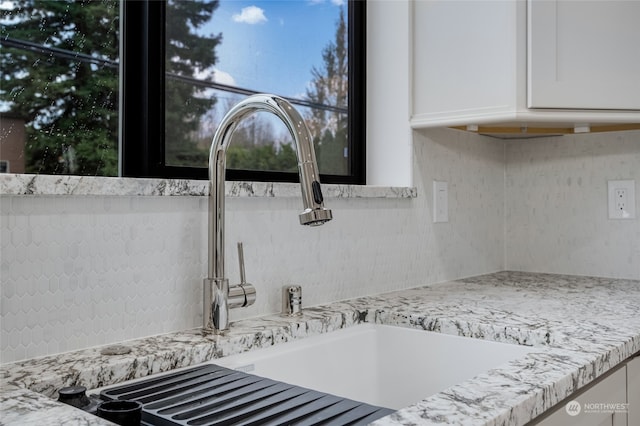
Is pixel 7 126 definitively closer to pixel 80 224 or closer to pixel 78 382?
pixel 80 224

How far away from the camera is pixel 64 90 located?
5.24ft

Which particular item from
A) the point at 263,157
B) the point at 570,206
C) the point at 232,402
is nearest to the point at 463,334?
the point at 232,402

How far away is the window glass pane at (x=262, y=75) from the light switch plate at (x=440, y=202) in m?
0.28

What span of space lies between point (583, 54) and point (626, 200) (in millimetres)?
560

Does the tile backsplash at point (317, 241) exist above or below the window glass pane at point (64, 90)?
below

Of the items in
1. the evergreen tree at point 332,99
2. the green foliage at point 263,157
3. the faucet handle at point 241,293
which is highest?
the evergreen tree at point 332,99

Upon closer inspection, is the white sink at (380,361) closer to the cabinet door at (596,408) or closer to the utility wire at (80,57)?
the cabinet door at (596,408)

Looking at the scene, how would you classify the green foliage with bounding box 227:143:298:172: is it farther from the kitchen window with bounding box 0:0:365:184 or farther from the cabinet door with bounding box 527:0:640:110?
the cabinet door with bounding box 527:0:640:110

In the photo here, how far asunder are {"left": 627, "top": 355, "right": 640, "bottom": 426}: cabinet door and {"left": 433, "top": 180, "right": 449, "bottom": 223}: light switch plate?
778 mm

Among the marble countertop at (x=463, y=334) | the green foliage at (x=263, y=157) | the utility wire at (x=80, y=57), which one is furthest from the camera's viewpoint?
the green foliage at (x=263, y=157)

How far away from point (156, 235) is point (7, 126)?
0.76 meters

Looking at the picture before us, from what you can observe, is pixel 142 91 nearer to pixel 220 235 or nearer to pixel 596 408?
pixel 220 235

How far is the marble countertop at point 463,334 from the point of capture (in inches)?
28.2

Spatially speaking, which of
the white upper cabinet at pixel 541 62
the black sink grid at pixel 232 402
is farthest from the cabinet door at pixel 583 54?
the black sink grid at pixel 232 402
